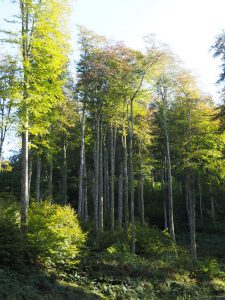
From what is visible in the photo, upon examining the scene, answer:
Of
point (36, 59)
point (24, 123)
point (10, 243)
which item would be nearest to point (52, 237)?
point (10, 243)

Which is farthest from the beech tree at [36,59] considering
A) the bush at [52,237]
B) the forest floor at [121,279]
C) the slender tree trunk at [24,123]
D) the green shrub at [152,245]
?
the green shrub at [152,245]

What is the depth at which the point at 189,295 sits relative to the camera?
1441 cm

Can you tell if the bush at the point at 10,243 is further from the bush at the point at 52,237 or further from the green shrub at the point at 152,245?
the green shrub at the point at 152,245

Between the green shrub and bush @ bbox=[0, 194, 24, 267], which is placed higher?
bush @ bbox=[0, 194, 24, 267]

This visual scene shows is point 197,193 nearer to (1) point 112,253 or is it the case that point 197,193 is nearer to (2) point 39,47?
(1) point 112,253

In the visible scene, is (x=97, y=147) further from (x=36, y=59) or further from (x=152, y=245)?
(x=36, y=59)

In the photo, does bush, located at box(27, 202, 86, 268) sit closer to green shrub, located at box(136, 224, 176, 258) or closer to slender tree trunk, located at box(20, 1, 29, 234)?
slender tree trunk, located at box(20, 1, 29, 234)

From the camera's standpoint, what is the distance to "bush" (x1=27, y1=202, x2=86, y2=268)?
12.2 meters

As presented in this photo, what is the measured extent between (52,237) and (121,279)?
336cm

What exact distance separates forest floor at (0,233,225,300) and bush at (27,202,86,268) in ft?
1.78

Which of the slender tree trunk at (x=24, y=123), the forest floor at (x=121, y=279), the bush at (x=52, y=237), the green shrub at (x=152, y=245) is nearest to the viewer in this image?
the forest floor at (x=121, y=279)

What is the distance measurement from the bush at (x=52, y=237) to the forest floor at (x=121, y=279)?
0.54 metres

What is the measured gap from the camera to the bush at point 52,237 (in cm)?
1225

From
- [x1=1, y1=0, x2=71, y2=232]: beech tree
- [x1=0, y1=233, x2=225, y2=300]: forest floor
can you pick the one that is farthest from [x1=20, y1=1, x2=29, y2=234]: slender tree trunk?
[x1=0, y1=233, x2=225, y2=300]: forest floor
